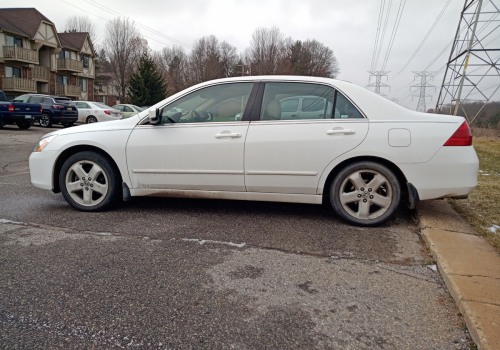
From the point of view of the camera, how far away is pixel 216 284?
254cm

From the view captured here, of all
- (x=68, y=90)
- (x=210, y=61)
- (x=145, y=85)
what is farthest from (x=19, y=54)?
(x=210, y=61)

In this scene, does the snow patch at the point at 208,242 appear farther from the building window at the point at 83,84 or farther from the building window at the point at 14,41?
the building window at the point at 83,84

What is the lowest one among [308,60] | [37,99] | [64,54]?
[37,99]

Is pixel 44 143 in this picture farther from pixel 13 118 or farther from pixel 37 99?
pixel 37 99

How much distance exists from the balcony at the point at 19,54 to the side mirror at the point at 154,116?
3654 centimetres

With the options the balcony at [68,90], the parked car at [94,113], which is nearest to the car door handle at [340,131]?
the parked car at [94,113]

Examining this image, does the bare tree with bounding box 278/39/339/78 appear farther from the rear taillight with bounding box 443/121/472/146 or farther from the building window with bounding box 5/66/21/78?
the rear taillight with bounding box 443/121/472/146

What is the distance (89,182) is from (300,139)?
254cm

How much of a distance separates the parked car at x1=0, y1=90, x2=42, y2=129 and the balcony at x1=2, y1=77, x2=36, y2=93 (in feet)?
64.3

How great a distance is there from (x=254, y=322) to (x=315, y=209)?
2.56m

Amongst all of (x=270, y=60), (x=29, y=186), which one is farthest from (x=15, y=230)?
(x=270, y=60)

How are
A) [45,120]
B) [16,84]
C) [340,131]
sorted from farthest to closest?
[16,84], [45,120], [340,131]

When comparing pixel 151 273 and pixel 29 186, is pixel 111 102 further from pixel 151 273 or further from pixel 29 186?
pixel 151 273

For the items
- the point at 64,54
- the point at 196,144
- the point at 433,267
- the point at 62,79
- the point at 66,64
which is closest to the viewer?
Result: the point at 433,267
